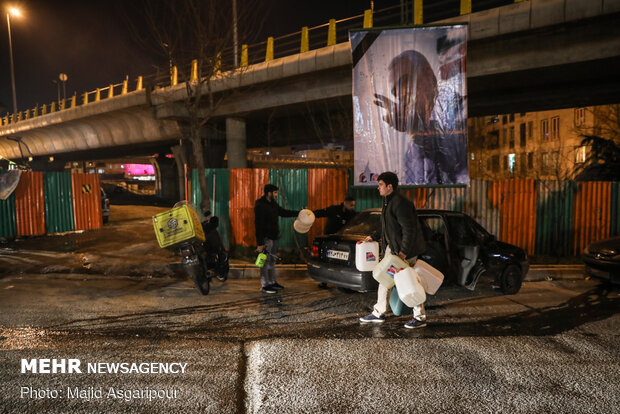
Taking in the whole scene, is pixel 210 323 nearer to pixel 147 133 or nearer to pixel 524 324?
pixel 524 324

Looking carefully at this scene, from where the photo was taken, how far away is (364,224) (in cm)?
630

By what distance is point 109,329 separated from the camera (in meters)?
4.60

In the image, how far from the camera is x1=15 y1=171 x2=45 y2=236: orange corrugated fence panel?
12000 millimetres

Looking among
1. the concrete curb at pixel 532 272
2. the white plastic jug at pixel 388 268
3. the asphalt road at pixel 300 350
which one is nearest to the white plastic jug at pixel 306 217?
the asphalt road at pixel 300 350

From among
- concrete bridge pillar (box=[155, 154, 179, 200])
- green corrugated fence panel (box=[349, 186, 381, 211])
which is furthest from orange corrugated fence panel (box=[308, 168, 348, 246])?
concrete bridge pillar (box=[155, 154, 179, 200])

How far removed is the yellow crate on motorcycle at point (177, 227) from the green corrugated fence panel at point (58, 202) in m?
9.16

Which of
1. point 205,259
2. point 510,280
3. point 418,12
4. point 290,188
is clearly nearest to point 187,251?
point 205,259

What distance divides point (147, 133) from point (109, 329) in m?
21.0

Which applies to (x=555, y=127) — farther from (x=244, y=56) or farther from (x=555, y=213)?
(x=244, y=56)

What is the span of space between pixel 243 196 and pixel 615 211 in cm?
957

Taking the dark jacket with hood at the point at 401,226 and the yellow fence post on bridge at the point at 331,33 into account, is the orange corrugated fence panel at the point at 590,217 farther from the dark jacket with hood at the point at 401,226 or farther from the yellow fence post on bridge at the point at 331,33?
the yellow fence post on bridge at the point at 331,33

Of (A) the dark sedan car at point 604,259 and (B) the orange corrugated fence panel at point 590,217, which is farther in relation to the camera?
(B) the orange corrugated fence panel at point 590,217

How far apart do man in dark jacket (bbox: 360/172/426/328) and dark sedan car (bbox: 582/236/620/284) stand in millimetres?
4235

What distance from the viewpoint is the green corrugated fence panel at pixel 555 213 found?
33.0 feet
